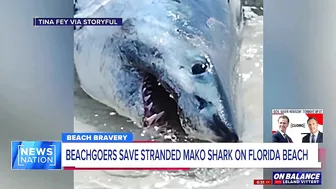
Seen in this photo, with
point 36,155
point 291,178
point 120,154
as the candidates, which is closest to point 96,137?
point 120,154

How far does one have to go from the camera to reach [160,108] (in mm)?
1414

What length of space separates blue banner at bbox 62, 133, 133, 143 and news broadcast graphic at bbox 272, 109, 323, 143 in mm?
524

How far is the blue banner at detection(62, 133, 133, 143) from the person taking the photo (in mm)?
1417

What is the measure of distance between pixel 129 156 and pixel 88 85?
0.29 meters

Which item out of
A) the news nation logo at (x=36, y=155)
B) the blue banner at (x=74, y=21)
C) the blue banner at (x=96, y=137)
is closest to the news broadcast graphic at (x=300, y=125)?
the blue banner at (x=96, y=137)

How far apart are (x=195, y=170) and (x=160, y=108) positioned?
25cm

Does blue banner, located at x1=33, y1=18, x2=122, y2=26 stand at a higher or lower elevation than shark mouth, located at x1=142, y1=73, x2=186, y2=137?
higher

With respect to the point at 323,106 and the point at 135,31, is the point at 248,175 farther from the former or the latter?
the point at 135,31

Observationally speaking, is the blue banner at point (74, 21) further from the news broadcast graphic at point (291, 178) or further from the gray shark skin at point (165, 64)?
the news broadcast graphic at point (291, 178)

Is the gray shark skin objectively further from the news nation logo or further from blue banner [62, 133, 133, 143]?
the news nation logo

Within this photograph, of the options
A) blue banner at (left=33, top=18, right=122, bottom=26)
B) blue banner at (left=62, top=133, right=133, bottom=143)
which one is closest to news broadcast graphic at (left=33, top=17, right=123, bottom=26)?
blue banner at (left=33, top=18, right=122, bottom=26)
